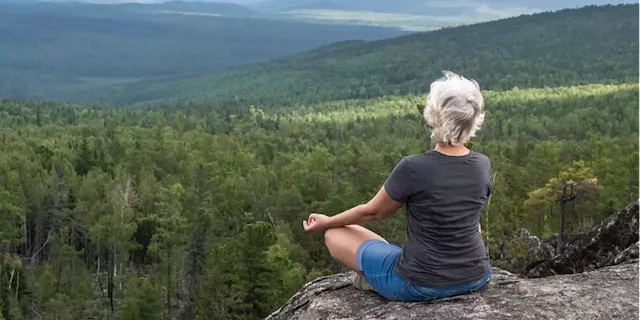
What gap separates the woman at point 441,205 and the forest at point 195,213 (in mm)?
23963

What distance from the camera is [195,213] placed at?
161ft

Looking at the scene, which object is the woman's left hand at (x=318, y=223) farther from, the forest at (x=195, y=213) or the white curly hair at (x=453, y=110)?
the forest at (x=195, y=213)

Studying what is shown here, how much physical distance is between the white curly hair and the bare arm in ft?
2.60

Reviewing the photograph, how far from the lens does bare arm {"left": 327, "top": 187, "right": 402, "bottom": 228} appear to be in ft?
24.5

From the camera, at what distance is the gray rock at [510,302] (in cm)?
730

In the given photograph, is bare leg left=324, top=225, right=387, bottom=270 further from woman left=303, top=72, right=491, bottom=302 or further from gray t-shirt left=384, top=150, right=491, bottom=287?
gray t-shirt left=384, top=150, right=491, bottom=287

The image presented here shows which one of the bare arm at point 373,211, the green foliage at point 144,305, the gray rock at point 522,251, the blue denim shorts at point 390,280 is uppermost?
the bare arm at point 373,211

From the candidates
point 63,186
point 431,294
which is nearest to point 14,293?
point 63,186

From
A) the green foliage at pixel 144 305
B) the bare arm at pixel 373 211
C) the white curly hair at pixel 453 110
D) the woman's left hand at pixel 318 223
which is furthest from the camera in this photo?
the green foliage at pixel 144 305

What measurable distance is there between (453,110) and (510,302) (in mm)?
2119

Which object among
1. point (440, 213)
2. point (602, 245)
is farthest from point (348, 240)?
point (602, 245)

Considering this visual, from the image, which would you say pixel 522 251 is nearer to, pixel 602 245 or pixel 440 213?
pixel 602 245

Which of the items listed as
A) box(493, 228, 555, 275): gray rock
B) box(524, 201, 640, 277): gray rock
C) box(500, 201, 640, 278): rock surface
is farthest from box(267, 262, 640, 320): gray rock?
box(493, 228, 555, 275): gray rock

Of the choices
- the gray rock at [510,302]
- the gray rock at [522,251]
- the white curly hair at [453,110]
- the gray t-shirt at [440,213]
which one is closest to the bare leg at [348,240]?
the gray rock at [510,302]
